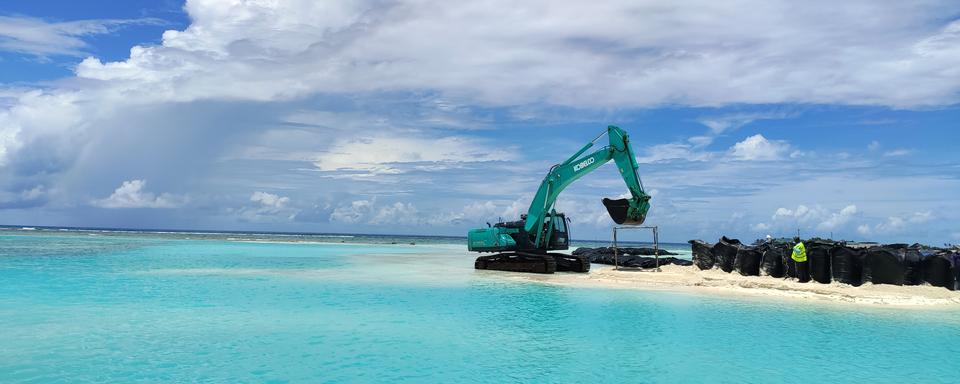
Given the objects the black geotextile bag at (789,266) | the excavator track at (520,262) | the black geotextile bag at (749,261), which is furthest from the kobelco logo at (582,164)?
the black geotextile bag at (789,266)

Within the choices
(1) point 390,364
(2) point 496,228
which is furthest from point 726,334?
(2) point 496,228

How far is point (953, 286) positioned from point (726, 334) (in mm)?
12906

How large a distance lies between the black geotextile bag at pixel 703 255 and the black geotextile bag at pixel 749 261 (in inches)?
80.5

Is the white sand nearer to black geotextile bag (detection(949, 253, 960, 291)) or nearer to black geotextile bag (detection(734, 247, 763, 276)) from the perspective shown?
black geotextile bag (detection(734, 247, 763, 276))

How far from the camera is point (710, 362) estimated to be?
33.5 ft

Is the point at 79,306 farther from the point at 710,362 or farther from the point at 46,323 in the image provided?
the point at 710,362

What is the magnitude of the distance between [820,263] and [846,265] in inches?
31.3

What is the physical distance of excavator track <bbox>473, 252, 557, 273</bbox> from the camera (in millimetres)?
28031

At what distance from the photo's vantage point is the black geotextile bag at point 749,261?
24.2 m

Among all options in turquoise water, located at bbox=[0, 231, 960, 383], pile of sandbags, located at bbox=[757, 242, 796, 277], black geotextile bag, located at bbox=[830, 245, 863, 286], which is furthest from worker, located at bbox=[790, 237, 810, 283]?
turquoise water, located at bbox=[0, 231, 960, 383]

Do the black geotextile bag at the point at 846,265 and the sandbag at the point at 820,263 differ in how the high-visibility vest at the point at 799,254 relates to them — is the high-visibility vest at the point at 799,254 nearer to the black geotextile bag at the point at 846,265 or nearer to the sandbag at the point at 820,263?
the sandbag at the point at 820,263

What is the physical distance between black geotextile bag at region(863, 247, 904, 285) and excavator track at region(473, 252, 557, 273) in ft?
39.6

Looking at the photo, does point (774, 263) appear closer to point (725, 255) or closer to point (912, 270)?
point (725, 255)

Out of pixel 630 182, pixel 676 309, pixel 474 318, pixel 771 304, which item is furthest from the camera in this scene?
pixel 630 182
